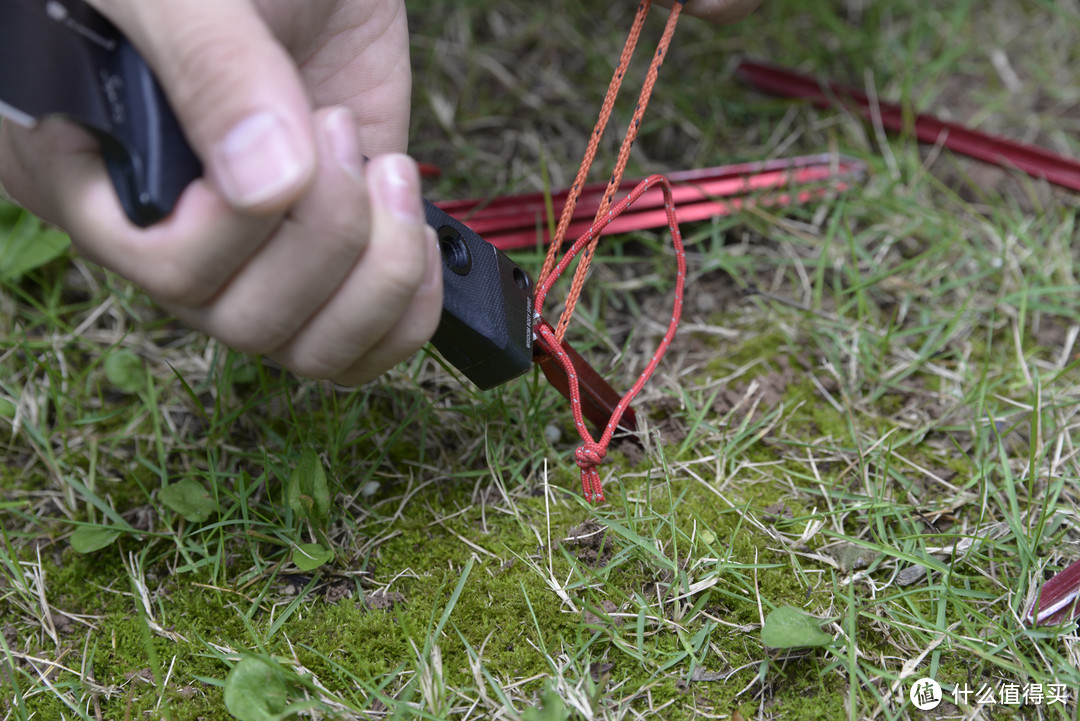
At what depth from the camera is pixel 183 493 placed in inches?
48.7

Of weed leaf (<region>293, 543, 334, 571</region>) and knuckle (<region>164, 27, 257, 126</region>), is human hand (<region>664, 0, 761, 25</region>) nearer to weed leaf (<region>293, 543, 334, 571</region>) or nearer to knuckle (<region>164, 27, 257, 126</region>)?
knuckle (<region>164, 27, 257, 126</region>)

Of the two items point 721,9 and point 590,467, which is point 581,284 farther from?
point 721,9

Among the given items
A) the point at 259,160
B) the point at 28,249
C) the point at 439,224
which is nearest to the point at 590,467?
the point at 439,224

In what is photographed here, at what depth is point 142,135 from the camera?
0.86 metres

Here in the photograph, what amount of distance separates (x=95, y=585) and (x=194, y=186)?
2.28 ft

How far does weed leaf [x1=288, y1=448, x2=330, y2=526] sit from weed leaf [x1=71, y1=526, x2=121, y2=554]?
290 mm

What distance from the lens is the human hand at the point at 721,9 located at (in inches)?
53.1

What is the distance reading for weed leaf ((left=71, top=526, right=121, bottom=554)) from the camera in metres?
1.19

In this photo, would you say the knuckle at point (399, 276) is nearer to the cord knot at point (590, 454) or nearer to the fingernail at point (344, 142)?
the fingernail at point (344, 142)

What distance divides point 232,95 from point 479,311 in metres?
0.40

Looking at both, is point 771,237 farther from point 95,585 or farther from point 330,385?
point 95,585

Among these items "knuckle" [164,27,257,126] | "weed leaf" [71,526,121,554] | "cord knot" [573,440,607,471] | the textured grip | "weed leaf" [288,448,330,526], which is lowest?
"weed leaf" [71,526,121,554]

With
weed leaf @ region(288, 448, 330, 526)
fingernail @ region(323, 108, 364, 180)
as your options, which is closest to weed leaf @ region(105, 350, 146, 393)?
weed leaf @ region(288, 448, 330, 526)

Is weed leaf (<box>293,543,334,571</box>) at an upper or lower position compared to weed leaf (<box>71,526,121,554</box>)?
upper
